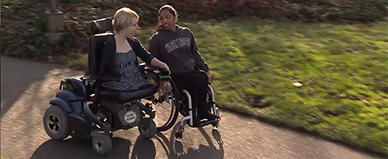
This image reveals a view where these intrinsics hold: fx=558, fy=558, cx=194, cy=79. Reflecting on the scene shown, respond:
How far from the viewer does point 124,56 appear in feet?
16.4

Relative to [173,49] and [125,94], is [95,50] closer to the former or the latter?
[125,94]

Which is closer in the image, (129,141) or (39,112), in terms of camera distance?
(129,141)

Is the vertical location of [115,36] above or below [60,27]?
above

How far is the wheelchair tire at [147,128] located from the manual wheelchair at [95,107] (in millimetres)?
42

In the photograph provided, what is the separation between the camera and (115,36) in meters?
4.97

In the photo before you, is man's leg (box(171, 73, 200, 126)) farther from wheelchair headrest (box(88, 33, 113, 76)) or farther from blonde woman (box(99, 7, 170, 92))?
wheelchair headrest (box(88, 33, 113, 76))

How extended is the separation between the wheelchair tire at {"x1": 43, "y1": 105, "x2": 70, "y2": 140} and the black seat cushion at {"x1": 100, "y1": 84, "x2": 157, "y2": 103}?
435mm

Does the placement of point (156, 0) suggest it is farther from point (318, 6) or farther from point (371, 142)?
point (371, 142)

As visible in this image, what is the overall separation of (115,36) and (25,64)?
11.6 feet

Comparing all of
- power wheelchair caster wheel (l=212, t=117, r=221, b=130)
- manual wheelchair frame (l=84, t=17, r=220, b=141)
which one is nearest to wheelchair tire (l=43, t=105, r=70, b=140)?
manual wheelchair frame (l=84, t=17, r=220, b=141)

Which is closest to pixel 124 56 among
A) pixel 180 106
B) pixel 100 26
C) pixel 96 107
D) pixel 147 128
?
pixel 100 26

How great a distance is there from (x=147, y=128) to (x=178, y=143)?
35 cm

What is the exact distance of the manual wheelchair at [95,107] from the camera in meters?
4.91

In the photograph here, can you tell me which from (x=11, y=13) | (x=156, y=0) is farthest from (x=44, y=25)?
(x=156, y=0)
